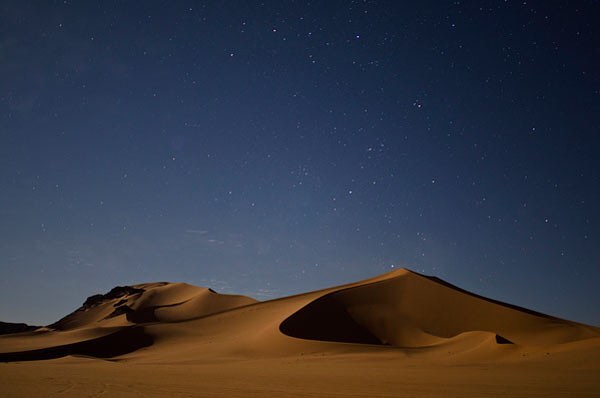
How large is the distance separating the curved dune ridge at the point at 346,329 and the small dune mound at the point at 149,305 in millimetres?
10276

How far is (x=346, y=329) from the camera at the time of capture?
34625 mm

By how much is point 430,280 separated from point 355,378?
107ft

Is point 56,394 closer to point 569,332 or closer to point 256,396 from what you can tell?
point 256,396

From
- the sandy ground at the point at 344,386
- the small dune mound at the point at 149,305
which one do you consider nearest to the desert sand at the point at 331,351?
the sandy ground at the point at 344,386

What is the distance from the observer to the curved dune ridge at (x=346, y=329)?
99.6ft

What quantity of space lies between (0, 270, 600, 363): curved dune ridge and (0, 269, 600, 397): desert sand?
114 mm

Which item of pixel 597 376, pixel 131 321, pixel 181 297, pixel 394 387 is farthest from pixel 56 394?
→ pixel 181 297

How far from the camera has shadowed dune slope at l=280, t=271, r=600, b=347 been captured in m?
32.6

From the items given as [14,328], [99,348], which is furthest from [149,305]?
[14,328]

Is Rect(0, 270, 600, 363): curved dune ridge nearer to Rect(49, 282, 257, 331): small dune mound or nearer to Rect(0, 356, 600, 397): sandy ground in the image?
Rect(49, 282, 257, 331): small dune mound

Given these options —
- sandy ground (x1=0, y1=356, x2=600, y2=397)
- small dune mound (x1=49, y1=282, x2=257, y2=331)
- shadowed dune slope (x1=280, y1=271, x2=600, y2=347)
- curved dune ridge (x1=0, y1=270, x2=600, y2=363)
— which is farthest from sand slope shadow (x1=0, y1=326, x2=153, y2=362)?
sandy ground (x1=0, y1=356, x2=600, y2=397)

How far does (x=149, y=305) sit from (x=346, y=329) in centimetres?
3671

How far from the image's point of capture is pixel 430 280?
4425 centimetres

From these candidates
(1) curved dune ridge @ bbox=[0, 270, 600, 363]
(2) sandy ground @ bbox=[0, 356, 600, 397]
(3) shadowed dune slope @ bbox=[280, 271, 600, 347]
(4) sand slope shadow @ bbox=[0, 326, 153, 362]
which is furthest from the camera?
(4) sand slope shadow @ bbox=[0, 326, 153, 362]
